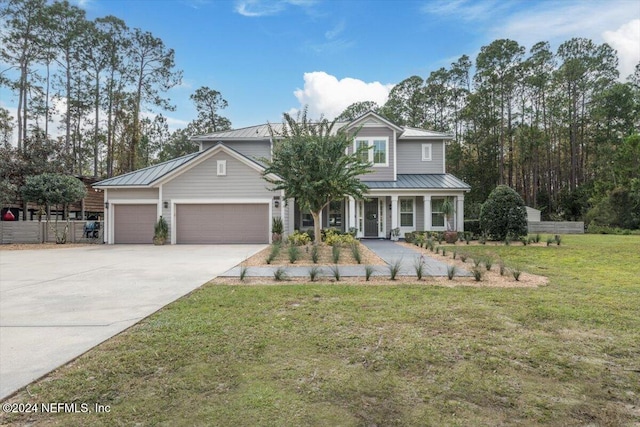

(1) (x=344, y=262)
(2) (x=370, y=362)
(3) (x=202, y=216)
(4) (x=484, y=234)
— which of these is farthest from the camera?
(3) (x=202, y=216)

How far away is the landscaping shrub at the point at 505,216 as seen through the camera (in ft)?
49.3

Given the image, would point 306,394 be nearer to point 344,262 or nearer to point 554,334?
point 554,334

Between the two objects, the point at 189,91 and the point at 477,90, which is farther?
the point at 189,91

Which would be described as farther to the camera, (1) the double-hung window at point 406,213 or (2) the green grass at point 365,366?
(1) the double-hung window at point 406,213

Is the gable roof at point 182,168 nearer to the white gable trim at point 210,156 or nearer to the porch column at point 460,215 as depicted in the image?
the white gable trim at point 210,156

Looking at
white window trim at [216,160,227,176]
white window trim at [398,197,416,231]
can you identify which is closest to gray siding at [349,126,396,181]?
white window trim at [398,197,416,231]

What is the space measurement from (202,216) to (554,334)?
Answer: 1567 centimetres

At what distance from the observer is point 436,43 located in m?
15.8

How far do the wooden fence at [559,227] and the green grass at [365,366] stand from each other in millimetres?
20301

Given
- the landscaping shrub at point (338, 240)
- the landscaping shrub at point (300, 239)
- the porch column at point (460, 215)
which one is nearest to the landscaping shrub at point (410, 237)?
the porch column at point (460, 215)

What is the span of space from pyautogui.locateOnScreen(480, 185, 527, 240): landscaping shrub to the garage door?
1638 centimetres

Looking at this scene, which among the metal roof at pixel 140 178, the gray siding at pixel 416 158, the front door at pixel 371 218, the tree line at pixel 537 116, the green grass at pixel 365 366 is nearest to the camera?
the green grass at pixel 365 366

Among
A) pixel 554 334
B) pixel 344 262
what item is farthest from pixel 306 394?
pixel 344 262

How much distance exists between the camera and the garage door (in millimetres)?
17156
